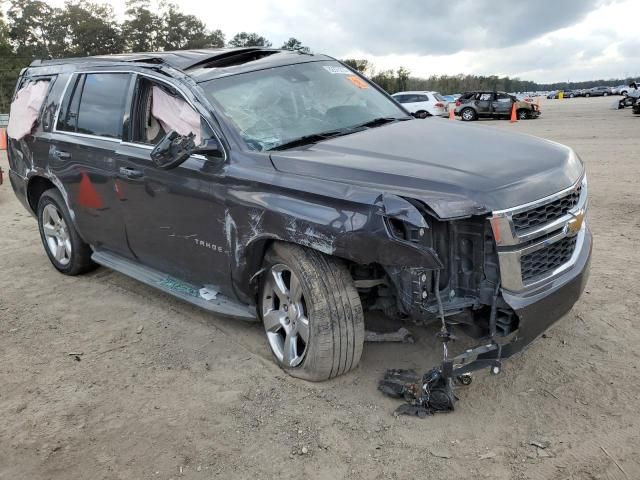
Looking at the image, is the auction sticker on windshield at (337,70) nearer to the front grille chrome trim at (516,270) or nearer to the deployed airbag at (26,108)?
the front grille chrome trim at (516,270)

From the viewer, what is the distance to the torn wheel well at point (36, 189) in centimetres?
537

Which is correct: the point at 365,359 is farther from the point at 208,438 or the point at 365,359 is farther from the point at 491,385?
the point at 208,438

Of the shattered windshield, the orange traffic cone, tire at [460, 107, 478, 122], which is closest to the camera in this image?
the shattered windshield

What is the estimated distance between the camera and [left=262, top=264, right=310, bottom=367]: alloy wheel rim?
322 cm

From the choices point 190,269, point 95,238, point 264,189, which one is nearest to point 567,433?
point 264,189

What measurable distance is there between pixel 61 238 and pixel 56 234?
10 centimetres

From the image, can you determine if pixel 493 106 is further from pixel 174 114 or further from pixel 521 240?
pixel 521 240

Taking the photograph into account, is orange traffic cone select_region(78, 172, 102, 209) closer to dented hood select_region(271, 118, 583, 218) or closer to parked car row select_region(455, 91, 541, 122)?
dented hood select_region(271, 118, 583, 218)

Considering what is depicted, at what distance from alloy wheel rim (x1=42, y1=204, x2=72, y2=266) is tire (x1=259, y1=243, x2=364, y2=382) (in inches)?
110

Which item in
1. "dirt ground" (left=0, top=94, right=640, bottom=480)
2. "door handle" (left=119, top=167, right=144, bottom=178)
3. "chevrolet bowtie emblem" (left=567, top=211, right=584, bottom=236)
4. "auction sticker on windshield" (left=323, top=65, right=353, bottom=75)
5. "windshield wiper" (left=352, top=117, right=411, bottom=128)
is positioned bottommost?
"dirt ground" (left=0, top=94, right=640, bottom=480)

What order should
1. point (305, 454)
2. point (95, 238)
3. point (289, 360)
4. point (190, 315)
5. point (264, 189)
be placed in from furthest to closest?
1. point (95, 238)
2. point (190, 315)
3. point (289, 360)
4. point (264, 189)
5. point (305, 454)

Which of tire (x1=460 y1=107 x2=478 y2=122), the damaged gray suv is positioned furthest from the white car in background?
the damaged gray suv

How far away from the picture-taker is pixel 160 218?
12.9ft

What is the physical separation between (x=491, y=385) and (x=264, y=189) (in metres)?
1.74
